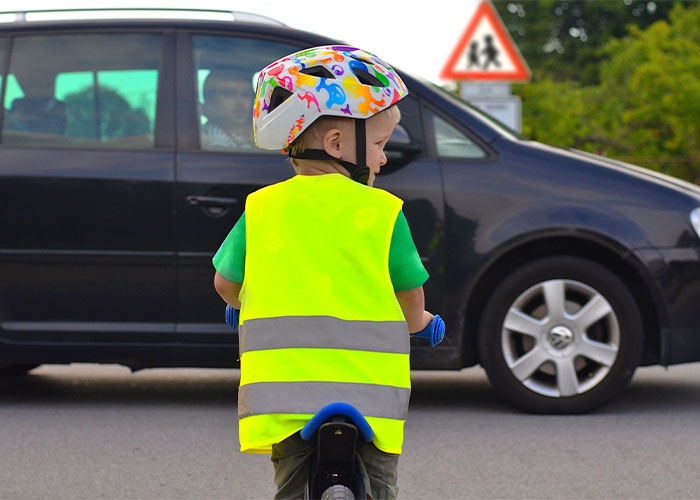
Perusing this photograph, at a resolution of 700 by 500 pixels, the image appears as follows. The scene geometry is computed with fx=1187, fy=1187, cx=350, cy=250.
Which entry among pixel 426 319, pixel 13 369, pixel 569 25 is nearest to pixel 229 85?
pixel 13 369

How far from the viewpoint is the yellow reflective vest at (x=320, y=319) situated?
2123 mm

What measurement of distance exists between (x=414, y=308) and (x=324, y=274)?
0.25 metres

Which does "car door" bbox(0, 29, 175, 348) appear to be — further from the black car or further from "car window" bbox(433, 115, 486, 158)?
"car window" bbox(433, 115, 486, 158)

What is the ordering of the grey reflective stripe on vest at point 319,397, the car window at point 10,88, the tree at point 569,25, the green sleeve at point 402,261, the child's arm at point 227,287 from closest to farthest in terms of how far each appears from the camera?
the grey reflective stripe on vest at point 319,397, the green sleeve at point 402,261, the child's arm at point 227,287, the car window at point 10,88, the tree at point 569,25

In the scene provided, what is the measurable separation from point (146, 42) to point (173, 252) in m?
1.10

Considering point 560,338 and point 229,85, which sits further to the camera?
point 229,85

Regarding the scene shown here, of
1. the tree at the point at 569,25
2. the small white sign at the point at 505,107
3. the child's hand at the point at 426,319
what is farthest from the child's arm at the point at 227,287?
the tree at the point at 569,25

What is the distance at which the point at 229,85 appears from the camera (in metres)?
5.80

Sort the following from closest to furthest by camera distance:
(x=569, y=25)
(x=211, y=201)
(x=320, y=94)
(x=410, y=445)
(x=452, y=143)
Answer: (x=320, y=94)
(x=410, y=445)
(x=211, y=201)
(x=452, y=143)
(x=569, y=25)

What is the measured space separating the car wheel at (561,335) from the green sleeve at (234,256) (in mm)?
3402

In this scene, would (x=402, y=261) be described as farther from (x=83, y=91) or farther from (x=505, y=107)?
(x=505, y=107)

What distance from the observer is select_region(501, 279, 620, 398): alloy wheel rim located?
18.3 ft

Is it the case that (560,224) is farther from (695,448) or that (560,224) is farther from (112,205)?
(112,205)

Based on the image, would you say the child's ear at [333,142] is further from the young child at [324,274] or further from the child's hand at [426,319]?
the child's hand at [426,319]
